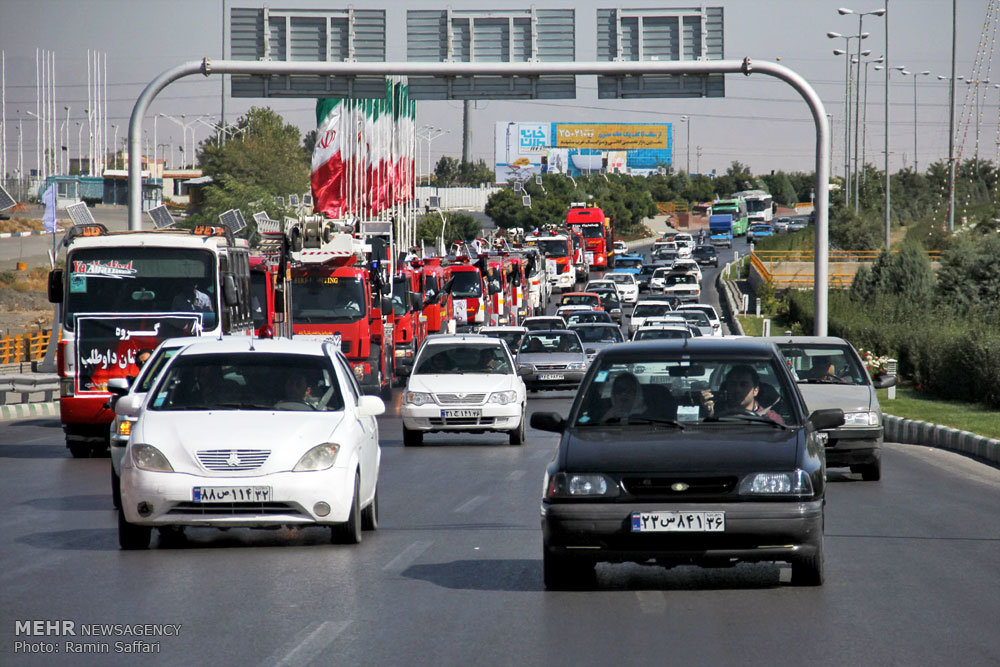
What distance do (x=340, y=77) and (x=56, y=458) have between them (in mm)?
11212

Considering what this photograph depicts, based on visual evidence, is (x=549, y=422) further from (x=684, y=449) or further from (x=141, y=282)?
(x=141, y=282)

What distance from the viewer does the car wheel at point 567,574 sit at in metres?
9.27

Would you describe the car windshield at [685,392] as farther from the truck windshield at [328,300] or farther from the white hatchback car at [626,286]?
the white hatchback car at [626,286]

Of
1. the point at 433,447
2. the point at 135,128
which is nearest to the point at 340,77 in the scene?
the point at 135,128

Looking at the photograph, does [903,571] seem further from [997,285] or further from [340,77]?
[997,285]

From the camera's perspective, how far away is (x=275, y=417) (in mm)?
11758

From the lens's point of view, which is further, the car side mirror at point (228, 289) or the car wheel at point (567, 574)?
the car side mirror at point (228, 289)

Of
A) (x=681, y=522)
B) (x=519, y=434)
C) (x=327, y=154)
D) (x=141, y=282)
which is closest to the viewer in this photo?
(x=681, y=522)

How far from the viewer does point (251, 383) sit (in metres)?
12.5

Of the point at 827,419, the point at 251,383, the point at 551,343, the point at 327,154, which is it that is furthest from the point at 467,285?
the point at 827,419

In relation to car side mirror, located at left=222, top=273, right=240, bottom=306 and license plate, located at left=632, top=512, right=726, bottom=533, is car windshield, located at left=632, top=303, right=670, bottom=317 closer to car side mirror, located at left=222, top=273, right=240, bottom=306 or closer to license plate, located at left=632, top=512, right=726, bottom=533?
car side mirror, located at left=222, top=273, right=240, bottom=306

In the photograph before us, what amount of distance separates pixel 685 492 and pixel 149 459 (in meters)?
4.36

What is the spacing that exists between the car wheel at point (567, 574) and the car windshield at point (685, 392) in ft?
3.08

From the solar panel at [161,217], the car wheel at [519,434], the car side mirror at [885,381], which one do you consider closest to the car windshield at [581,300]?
the solar panel at [161,217]
